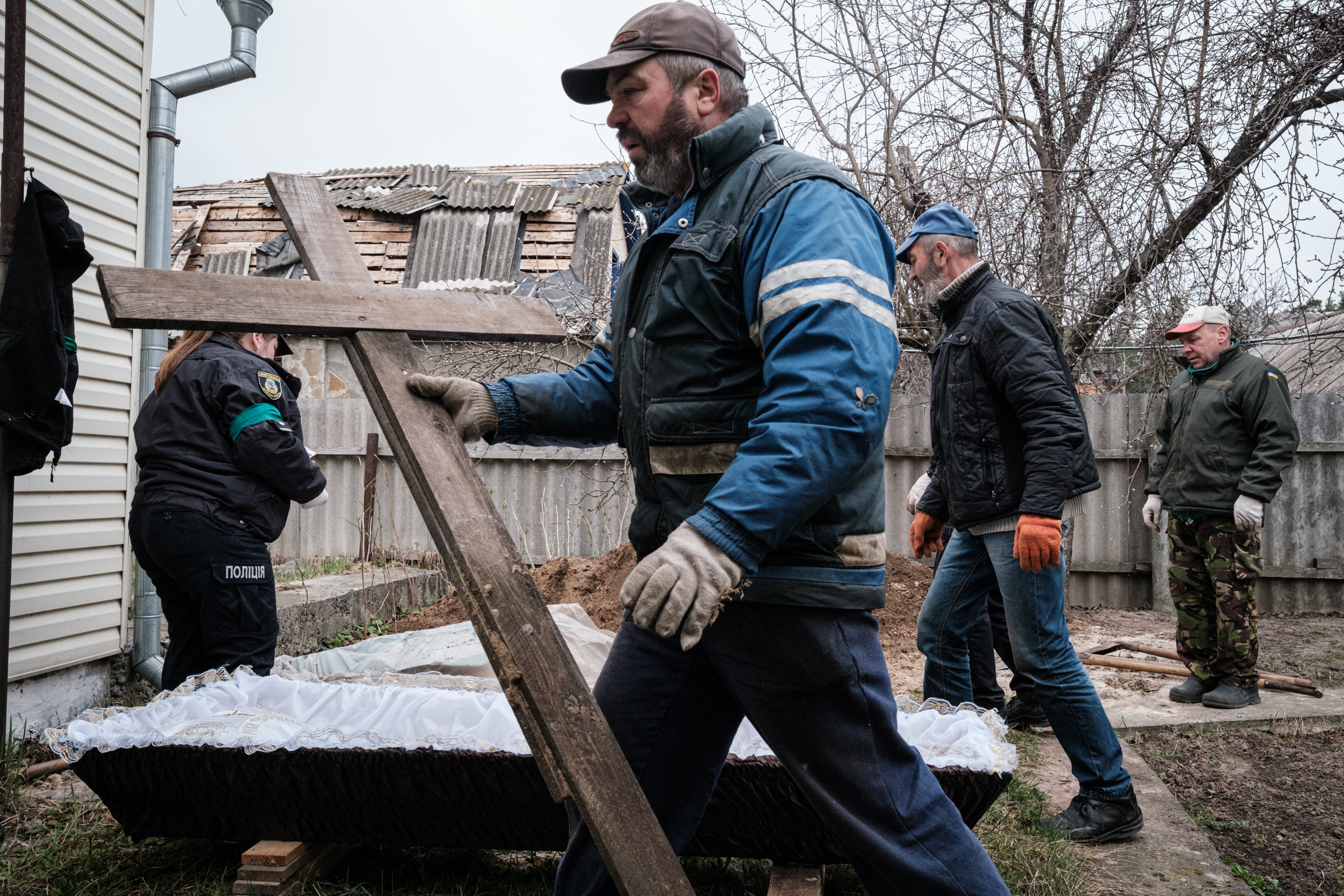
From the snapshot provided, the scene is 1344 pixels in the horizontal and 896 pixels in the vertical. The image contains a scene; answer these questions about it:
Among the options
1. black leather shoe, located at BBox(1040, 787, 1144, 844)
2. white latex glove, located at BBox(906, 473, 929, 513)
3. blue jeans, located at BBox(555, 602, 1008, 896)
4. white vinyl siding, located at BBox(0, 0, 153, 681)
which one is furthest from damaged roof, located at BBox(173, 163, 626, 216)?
blue jeans, located at BBox(555, 602, 1008, 896)

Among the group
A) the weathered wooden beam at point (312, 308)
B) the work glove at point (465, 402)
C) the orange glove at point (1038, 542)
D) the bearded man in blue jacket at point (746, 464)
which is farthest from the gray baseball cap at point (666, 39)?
the orange glove at point (1038, 542)

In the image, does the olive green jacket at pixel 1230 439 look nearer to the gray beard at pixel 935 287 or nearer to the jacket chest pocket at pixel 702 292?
the gray beard at pixel 935 287

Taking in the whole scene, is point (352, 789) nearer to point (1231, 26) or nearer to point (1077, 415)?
point (1077, 415)

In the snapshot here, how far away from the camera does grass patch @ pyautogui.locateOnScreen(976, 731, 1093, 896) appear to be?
8.36ft

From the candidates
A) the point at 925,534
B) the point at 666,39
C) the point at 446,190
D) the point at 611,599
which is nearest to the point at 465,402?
the point at 666,39

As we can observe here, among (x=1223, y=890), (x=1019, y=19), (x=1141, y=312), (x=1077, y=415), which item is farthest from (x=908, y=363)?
(x=1223, y=890)

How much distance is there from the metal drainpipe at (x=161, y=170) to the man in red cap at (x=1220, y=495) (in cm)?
518

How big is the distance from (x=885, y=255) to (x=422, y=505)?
38.0 inches

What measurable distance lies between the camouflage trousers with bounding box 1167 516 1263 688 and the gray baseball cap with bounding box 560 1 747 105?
4057 millimetres

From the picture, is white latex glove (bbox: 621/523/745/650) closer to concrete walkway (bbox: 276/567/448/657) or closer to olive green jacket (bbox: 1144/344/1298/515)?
concrete walkway (bbox: 276/567/448/657)

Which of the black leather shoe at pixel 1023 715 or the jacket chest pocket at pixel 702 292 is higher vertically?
the jacket chest pocket at pixel 702 292

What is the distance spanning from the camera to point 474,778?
241cm

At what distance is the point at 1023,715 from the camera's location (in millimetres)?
4230

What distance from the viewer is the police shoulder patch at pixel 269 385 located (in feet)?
11.2
